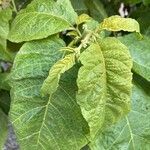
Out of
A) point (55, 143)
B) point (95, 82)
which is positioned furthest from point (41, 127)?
point (95, 82)

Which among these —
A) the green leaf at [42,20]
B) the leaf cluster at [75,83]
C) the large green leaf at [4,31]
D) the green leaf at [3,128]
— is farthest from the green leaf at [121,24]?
the green leaf at [3,128]

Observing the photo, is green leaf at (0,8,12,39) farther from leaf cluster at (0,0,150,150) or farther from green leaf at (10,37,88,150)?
Result: green leaf at (10,37,88,150)

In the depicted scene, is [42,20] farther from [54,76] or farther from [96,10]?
[96,10]

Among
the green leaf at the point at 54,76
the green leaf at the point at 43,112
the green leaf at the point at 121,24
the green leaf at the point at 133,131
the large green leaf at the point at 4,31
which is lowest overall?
the green leaf at the point at 133,131

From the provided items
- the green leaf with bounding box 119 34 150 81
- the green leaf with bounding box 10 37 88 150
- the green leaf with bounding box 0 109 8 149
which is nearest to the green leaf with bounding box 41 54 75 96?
the green leaf with bounding box 10 37 88 150

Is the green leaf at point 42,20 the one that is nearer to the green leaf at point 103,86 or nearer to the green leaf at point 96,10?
the green leaf at point 103,86

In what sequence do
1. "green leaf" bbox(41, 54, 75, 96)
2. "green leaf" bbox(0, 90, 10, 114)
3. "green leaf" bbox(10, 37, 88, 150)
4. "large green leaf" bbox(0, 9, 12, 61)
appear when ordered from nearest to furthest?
"green leaf" bbox(41, 54, 75, 96), "green leaf" bbox(10, 37, 88, 150), "large green leaf" bbox(0, 9, 12, 61), "green leaf" bbox(0, 90, 10, 114)

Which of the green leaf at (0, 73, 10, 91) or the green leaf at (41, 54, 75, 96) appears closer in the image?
the green leaf at (41, 54, 75, 96)
